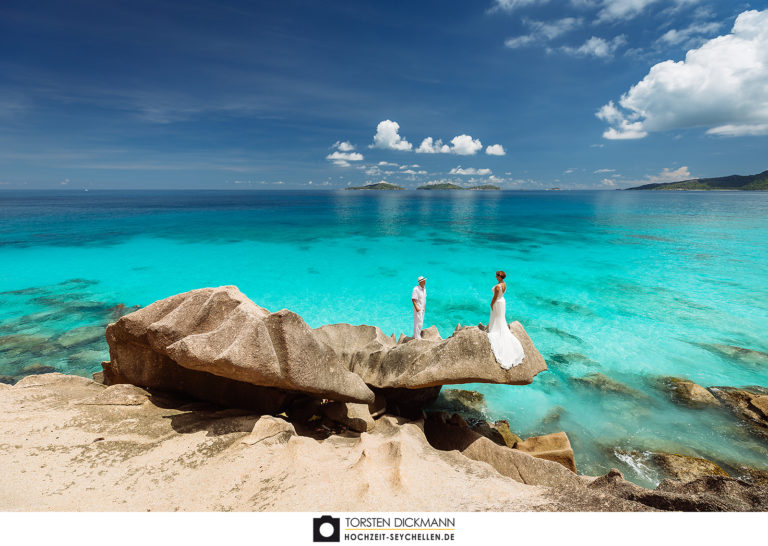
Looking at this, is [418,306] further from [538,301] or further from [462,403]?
[538,301]

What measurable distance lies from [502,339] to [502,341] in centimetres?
5

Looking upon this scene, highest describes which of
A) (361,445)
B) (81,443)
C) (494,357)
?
(494,357)

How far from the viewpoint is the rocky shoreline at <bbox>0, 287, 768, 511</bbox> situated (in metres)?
4.70

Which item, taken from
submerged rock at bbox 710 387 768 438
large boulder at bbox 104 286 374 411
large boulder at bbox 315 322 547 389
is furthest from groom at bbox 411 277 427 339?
submerged rock at bbox 710 387 768 438

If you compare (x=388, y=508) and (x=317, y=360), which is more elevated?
(x=317, y=360)

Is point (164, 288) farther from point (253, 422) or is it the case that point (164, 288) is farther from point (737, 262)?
point (737, 262)

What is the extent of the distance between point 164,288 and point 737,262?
5135 cm

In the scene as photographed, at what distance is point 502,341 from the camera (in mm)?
8008

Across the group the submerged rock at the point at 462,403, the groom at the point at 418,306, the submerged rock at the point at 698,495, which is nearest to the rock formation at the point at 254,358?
the groom at the point at 418,306

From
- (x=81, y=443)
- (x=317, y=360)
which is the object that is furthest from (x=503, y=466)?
(x=81, y=443)

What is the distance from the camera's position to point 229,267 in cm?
3319
